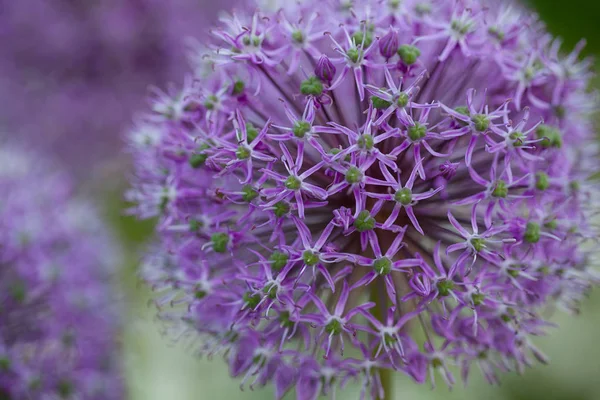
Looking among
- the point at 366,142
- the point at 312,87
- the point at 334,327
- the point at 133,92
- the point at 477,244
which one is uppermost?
the point at 133,92

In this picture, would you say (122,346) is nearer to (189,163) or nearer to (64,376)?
(64,376)

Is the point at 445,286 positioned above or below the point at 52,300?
below

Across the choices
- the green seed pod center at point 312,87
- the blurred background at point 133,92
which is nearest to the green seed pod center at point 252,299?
the green seed pod center at point 312,87

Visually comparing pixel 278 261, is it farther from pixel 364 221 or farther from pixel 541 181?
pixel 541 181

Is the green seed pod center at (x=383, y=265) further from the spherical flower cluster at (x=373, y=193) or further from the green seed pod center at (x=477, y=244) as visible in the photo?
the green seed pod center at (x=477, y=244)

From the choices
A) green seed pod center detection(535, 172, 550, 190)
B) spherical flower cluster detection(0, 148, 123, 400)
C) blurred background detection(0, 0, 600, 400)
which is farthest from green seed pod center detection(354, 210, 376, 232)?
blurred background detection(0, 0, 600, 400)

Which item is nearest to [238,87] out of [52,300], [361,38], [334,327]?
[361,38]
